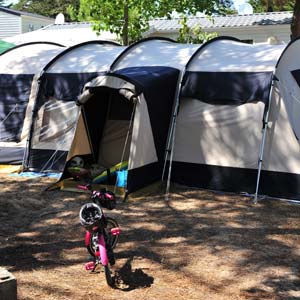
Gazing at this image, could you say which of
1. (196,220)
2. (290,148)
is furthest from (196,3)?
(196,220)

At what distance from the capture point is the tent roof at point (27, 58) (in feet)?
30.5

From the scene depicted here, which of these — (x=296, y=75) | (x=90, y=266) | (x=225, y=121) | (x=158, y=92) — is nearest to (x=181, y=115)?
(x=158, y=92)

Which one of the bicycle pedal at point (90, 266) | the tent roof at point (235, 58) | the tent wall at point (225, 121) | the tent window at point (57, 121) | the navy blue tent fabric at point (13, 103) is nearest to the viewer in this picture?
the bicycle pedal at point (90, 266)

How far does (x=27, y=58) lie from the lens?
9523 mm

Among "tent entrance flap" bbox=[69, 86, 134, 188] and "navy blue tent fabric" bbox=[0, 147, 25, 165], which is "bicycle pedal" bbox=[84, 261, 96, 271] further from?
"navy blue tent fabric" bbox=[0, 147, 25, 165]

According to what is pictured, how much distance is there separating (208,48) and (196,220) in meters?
3.33

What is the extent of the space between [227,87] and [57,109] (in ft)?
9.69

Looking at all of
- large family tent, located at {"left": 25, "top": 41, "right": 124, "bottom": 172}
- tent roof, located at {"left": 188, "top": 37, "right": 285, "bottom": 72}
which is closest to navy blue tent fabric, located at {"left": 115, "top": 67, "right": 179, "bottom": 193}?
tent roof, located at {"left": 188, "top": 37, "right": 285, "bottom": 72}

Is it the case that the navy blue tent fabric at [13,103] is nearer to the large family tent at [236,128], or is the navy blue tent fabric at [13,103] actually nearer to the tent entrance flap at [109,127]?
the tent entrance flap at [109,127]

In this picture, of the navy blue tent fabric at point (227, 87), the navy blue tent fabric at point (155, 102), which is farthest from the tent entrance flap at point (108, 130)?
the navy blue tent fabric at point (227, 87)

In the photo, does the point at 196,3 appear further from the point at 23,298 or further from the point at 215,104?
the point at 23,298

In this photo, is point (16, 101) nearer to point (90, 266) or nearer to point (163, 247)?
point (163, 247)

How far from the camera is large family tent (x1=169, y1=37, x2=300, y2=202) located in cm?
725

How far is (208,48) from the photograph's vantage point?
839 cm
